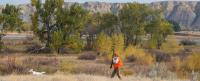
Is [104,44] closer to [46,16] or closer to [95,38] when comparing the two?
[46,16]

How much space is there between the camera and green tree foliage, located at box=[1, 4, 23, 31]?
5912cm

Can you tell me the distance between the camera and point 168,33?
76.2 metres

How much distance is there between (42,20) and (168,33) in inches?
882

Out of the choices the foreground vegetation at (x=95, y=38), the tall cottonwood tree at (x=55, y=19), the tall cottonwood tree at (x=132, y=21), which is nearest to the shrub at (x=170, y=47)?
the foreground vegetation at (x=95, y=38)

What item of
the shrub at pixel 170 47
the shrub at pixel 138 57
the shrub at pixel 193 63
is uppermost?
the shrub at pixel 193 63

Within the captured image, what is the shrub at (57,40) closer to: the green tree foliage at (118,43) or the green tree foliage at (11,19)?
the green tree foliage at (11,19)

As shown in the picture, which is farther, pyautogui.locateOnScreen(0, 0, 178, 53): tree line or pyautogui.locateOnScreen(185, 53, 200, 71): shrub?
pyautogui.locateOnScreen(0, 0, 178, 53): tree line

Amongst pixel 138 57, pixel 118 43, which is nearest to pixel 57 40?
pixel 118 43

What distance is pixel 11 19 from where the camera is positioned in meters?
59.0

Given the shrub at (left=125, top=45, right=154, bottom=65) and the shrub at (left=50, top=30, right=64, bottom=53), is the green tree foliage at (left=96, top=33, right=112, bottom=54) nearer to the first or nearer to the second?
the shrub at (left=125, top=45, right=154, bottom=65)

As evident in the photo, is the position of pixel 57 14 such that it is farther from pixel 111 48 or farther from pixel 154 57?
pixel 154 57

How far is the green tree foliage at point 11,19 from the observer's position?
59.1 m

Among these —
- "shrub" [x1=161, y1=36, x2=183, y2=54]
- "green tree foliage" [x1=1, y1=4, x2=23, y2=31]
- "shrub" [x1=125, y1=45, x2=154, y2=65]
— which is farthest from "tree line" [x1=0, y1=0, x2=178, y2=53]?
"shrub" [x1=125, y1=45, x2=154, y2=65]

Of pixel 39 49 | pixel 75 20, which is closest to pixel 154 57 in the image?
pixel 75 20
